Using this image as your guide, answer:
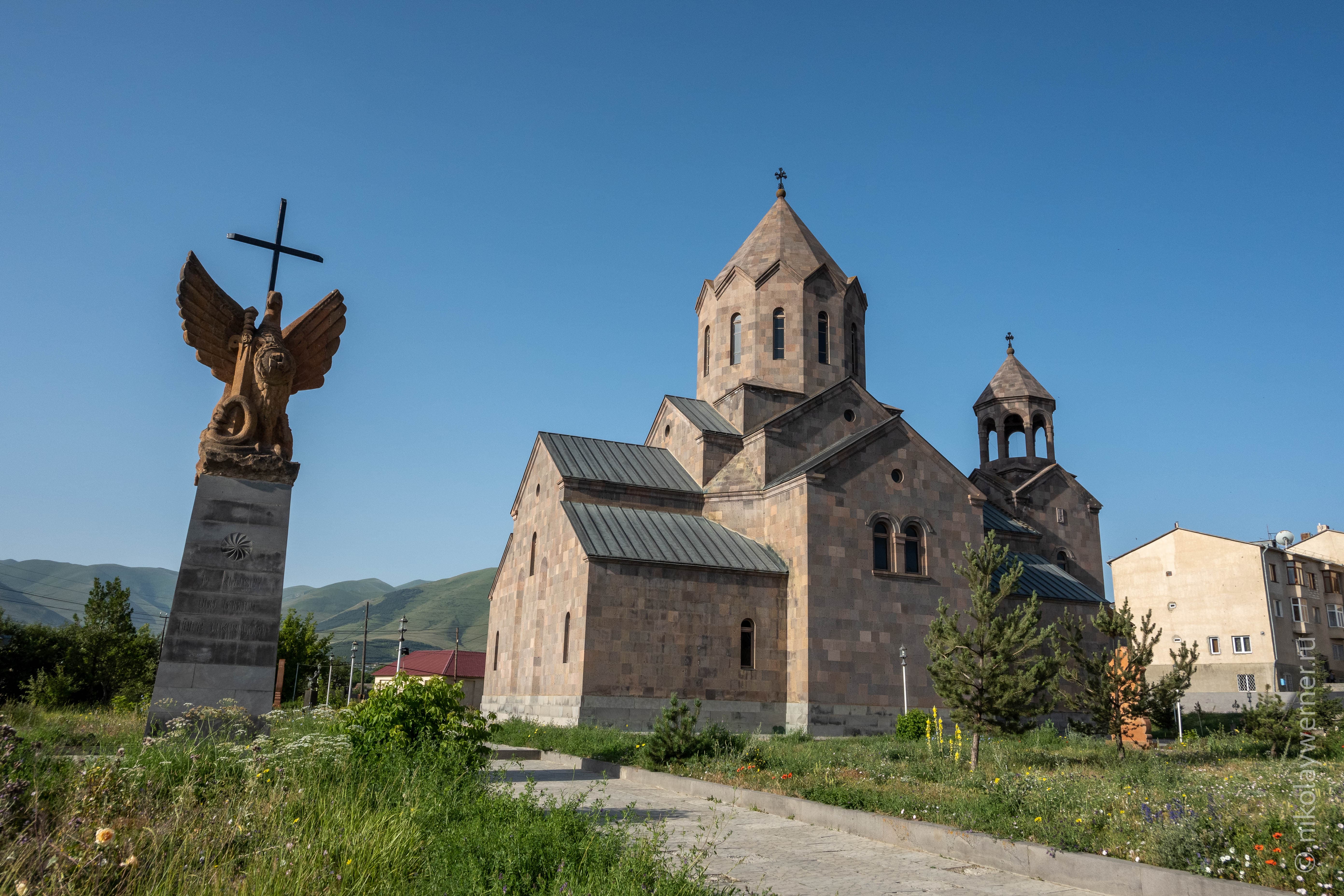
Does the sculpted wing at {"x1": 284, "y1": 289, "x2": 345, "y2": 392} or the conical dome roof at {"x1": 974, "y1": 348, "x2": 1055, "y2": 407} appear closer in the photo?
the sculpted wing at {"x1": 284, "y1": 289, "x2": 345, "y2": 392}

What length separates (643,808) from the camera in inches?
359

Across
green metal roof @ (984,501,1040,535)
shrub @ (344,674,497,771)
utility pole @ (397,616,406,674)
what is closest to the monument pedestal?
shrub @ (344,674,497,771)

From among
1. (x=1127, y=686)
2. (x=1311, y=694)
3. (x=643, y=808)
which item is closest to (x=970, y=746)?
(x=1127, y=686)

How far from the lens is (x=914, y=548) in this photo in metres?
21.0

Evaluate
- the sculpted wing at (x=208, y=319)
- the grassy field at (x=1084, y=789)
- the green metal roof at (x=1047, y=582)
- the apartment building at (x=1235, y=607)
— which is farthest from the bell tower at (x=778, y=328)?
the apartment building at (x=1235, y=607)

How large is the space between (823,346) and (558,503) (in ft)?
30.6

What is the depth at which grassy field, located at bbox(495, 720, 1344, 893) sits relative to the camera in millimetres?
5766

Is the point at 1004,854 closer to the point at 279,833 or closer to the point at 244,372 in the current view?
the point at 279,833

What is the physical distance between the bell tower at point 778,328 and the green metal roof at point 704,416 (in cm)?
25

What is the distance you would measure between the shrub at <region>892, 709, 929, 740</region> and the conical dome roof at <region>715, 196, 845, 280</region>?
13.1m

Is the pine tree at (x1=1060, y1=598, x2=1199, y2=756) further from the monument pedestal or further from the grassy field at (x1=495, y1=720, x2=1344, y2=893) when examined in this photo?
the monument pedestal

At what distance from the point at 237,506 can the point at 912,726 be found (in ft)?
42.0

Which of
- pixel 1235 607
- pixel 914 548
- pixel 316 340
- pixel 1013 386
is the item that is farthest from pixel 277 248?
pixel 1235 607

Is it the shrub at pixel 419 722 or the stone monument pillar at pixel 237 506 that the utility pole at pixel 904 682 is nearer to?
the shrub at pixel 419 722
